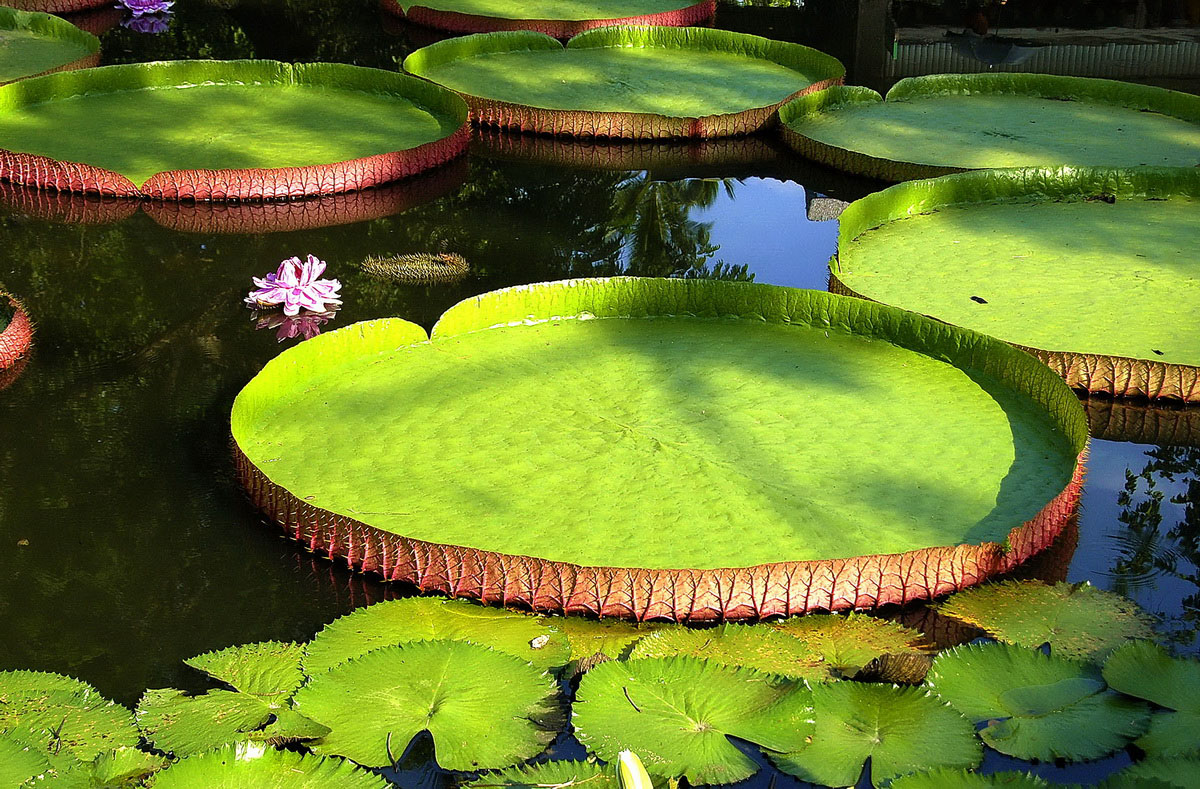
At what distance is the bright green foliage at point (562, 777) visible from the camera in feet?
7.36

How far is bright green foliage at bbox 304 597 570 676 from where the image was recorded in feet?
8.95

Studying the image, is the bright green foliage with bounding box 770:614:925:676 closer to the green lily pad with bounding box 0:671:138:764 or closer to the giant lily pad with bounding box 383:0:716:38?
the green lily pad with bounding box 0:671:138:764

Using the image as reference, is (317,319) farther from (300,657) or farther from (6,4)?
(6,4)

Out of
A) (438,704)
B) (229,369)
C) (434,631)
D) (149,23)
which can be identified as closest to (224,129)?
(229,369)

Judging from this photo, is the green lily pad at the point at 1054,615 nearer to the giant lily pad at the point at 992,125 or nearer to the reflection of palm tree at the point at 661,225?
the reflection of palm tree at the point at 661,225

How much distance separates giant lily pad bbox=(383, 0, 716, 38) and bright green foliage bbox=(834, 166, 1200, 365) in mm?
3962

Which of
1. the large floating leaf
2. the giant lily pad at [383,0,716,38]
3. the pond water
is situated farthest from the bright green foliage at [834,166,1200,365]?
the giant lily pad at [383,0,716,38]

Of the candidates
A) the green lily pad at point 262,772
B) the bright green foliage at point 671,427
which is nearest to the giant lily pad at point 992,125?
the bright green foliage at point 671,427

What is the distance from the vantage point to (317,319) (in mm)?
4520

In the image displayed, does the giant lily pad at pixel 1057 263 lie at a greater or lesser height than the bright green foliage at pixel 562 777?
greater

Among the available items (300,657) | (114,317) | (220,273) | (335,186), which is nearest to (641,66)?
(335,186)

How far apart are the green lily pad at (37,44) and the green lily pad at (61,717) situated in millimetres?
5576

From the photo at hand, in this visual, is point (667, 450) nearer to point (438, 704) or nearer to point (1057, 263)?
point (438, 704)

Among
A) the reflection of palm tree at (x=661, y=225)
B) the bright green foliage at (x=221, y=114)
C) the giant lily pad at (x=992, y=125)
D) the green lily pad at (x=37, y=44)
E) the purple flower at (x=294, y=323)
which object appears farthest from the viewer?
the green lily pad at (x=37, y=44)
